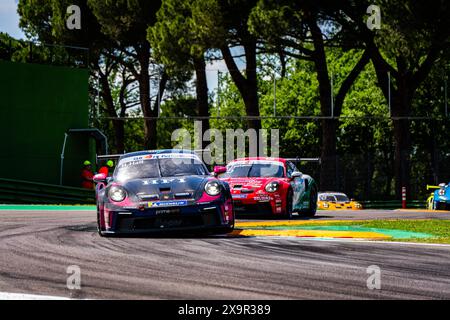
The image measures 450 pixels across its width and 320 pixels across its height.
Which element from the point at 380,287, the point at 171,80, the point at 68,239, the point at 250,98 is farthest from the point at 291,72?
the point at 380,287

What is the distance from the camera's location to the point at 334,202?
35.1 meters

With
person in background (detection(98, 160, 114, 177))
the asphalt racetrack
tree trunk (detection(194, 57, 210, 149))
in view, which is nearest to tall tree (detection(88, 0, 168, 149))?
tree trunk (detection(194, 57, 210, 149))

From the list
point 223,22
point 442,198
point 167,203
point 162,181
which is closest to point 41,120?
point 223,22

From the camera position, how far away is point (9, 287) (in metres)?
7.20

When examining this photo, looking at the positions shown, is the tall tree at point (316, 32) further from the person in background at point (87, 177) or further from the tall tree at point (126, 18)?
the person in background at point (87, 177)

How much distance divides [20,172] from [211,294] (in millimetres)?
26205

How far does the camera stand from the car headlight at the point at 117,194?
1266cm

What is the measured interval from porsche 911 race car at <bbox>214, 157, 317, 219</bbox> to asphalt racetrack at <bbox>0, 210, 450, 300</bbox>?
549 cm

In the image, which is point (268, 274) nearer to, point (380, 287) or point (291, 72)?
point (380, 287)

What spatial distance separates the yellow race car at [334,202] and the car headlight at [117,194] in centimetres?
2207

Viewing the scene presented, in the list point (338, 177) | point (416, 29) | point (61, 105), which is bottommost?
point (338, 177)

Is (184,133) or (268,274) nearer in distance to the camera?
(268,274)

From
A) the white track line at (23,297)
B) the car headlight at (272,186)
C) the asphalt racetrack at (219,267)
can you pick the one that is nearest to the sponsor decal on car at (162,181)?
the asphalt racetrack at (219,267)

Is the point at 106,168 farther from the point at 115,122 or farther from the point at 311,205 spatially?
the point at 115,122
